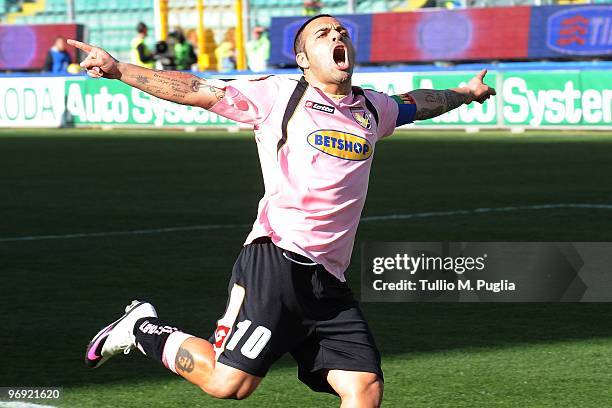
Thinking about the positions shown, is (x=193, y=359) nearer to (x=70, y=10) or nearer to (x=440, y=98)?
(x=440, y=98)

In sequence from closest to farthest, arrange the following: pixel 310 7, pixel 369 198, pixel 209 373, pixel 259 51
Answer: pixel 209 373 < pixel 369 198 < pixel 310 7 < pixel 259 51

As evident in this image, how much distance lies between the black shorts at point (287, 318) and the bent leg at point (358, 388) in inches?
1.1

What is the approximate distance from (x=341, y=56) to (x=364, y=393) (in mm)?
1336

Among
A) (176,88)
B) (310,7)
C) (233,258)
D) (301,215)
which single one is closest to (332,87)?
(301,215)

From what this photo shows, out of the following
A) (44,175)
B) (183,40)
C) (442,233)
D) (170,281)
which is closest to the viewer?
(170,281)

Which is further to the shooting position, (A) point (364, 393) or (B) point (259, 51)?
(B) point (259, 51)

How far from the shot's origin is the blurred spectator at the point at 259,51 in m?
37.7

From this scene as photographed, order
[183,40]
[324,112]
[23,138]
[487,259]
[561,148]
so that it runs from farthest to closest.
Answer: [183,40]
[23,138]
[561,148]
[487,259]
[324,112]

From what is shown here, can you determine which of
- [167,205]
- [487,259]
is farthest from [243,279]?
[167,205]

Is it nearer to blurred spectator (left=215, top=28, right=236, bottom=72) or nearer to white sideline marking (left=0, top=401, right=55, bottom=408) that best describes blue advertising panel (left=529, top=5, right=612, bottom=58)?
blurred spectator (left=215, top=28, right=236, bottom=72)

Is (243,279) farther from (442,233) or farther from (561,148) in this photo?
(561,148)

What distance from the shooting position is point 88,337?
8.77 metres

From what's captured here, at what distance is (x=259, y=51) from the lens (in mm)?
37938

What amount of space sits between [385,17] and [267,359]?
30.2 meters
